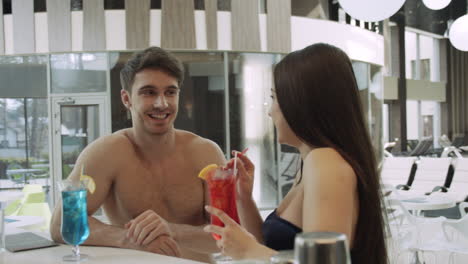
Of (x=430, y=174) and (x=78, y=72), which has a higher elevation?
(x=78, y=72)

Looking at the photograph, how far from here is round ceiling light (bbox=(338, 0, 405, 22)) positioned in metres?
3.93

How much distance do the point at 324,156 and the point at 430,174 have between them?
23.9 ft

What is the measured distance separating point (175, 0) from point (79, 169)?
6.27 m

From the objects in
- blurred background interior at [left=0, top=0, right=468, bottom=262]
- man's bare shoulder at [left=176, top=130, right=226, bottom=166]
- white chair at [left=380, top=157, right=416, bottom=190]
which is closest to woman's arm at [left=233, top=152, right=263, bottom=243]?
man's bare shoulder at [left=176, top=130, right=226, bottom=166]

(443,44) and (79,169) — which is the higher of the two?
(443,44)

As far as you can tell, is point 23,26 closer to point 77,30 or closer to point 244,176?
point 77,30

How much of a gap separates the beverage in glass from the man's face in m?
0.85

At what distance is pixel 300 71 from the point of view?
1.58 m

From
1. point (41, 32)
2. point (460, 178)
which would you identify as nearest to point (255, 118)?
point (460, 178)

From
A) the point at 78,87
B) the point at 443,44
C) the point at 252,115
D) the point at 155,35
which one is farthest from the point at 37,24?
the point at 443,44

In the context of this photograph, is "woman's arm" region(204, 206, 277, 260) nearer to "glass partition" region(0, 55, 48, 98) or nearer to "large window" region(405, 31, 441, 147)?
"glass partition" region(0, 55, 48, 98)

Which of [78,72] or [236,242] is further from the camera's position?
[78,72]

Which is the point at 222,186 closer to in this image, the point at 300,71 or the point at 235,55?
the point at 300,71

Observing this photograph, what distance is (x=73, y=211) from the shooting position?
5.53ft
